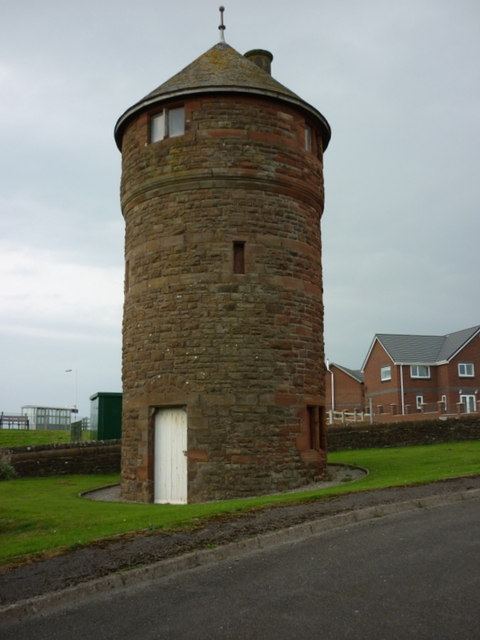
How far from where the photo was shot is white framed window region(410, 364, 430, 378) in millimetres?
55250

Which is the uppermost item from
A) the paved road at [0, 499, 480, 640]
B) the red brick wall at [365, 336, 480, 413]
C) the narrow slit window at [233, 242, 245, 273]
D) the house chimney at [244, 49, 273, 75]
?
the house chimney at [244, 49, 273, 75]

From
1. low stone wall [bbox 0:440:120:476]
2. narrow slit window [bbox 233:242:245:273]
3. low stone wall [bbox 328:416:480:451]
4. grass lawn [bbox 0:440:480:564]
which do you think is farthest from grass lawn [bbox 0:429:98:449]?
narrow slit window [bbox 233:242:245:273]

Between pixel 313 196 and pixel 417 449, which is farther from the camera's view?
pixel 417 449

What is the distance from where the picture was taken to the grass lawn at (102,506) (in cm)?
1077

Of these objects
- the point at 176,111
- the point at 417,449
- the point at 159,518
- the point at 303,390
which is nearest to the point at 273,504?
the point at 159,518

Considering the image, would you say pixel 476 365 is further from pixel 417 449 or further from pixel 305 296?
pixel 305 296

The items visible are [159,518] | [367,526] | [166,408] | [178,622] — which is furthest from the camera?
[166,408]

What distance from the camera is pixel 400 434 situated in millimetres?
28672

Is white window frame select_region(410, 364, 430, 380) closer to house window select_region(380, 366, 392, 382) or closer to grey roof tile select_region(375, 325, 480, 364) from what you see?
grey roof tile select_region(375, 325, 480, 364)

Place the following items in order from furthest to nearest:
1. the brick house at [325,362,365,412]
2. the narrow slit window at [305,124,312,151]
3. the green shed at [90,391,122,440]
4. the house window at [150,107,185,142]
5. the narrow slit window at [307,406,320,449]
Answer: the brick house at [325,362,365,412] < the green shed at [90,391,122,440] < the narrow slit window at [305,124,312,151] < the house window at [150,107,185,142] < the narrow slit window at [307,406,320,449]

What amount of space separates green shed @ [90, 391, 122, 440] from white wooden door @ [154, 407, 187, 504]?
9.80m

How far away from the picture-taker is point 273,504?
12367 millimetres

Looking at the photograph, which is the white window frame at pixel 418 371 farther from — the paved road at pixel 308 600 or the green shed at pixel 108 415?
the paved road at pixel 308 600

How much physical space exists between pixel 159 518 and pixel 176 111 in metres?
10.7
